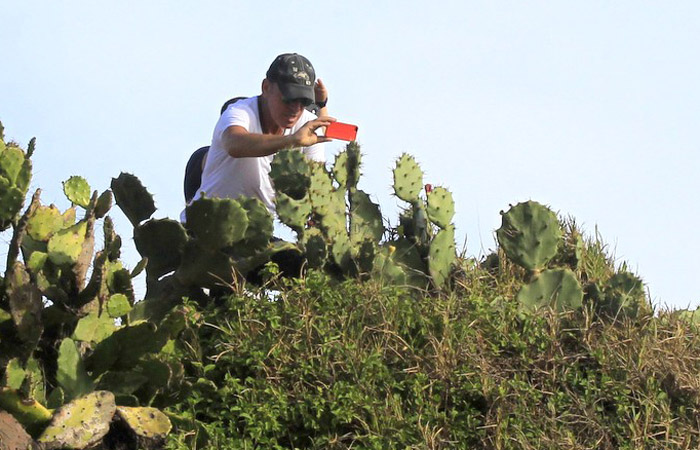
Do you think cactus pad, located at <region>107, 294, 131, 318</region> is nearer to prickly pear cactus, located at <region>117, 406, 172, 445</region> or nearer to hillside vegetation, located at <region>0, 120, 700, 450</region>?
hillside vegetation, located at <region>0, 120, 700, 450</region>

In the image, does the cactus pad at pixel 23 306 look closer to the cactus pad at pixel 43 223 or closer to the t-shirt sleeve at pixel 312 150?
the cactus pad at pixel 43 223

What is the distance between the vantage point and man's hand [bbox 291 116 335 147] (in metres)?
7.22

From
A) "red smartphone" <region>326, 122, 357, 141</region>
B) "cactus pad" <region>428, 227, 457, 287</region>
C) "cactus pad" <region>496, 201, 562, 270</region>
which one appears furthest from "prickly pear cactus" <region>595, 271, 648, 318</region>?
"red smartphone" <region>326, 122, 357, 141</region>

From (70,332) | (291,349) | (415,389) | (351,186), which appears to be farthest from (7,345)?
(351,186)

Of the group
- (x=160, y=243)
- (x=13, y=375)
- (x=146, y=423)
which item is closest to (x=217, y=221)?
(x=160, y=243)

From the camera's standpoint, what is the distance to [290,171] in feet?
23.4

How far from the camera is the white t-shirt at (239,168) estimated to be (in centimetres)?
755

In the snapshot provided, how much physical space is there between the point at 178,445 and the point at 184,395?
1.35 feet

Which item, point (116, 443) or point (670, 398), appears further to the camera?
point (670, 398)

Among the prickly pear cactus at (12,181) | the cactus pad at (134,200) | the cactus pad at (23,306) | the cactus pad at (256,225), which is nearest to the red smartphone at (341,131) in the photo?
the cactus pad at (256,225)

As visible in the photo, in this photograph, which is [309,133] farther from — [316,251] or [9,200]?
[9,200]

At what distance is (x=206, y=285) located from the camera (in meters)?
6.81

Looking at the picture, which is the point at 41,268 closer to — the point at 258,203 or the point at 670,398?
the point at 258,203

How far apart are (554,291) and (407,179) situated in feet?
3.88
